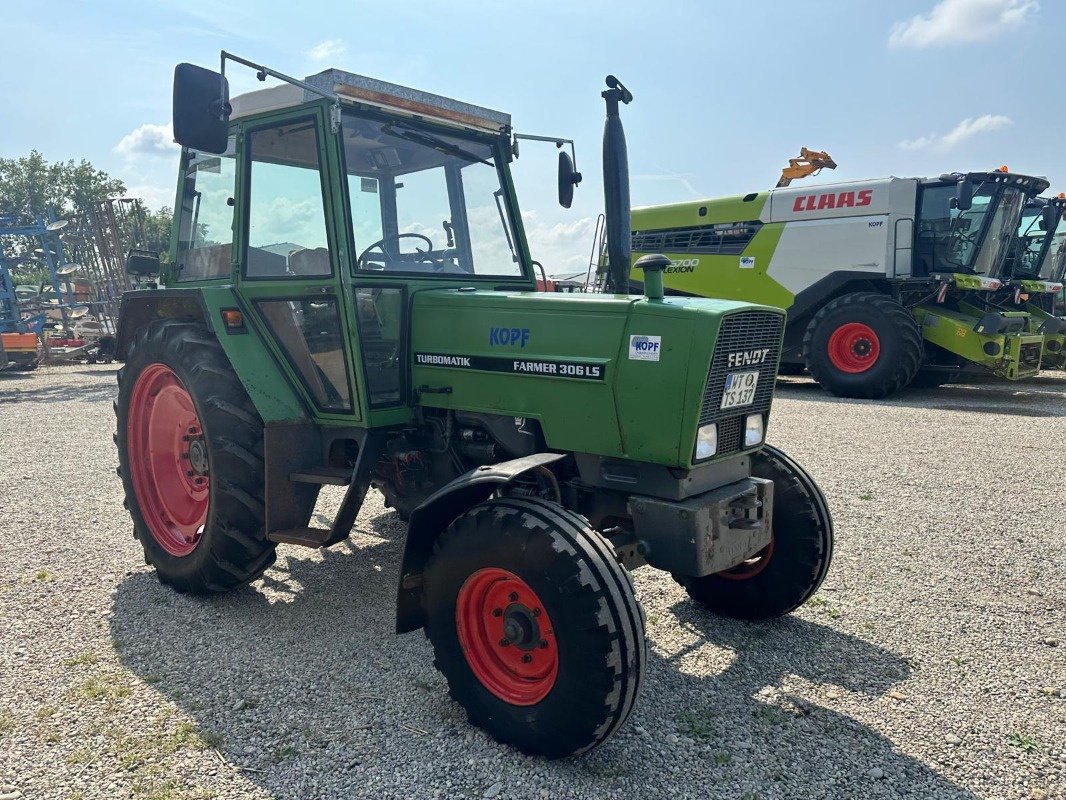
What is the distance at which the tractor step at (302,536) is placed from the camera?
11.5 ft

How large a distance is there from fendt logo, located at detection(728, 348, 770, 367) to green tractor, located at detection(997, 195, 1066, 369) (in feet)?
31.4

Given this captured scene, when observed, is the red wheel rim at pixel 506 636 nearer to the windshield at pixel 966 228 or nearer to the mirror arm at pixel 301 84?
the mirror arm at pixel 301 84

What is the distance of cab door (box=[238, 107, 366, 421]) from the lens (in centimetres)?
350

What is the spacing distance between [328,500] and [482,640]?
309 cm

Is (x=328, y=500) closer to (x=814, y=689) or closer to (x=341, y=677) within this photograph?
(x=341, y=677)

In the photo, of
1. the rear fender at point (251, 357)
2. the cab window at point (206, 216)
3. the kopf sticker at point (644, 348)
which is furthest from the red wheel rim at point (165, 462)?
the kopf sticker at point (644, 348)

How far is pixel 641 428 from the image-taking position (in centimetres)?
287

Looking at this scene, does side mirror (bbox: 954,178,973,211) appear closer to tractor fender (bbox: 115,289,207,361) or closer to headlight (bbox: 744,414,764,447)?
headlight (bbox: 744,414,764,447)

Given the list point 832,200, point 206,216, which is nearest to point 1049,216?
point 832,200

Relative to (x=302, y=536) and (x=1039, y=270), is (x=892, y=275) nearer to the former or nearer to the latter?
(x=1039, y=270)

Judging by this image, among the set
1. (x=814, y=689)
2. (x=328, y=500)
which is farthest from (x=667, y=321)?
(x=328, y=500)

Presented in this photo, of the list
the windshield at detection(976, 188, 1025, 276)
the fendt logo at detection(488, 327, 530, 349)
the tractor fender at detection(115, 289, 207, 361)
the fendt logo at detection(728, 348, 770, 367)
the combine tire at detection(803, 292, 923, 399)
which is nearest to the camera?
the fendt logo at detection(728, 348, 770, 367)

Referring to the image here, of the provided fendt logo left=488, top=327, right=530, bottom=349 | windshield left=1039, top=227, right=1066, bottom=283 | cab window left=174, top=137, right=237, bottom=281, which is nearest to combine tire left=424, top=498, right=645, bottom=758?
fendt logo left=488, top=327, right=530, bottom=349

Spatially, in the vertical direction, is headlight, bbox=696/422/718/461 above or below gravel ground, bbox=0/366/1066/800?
above
